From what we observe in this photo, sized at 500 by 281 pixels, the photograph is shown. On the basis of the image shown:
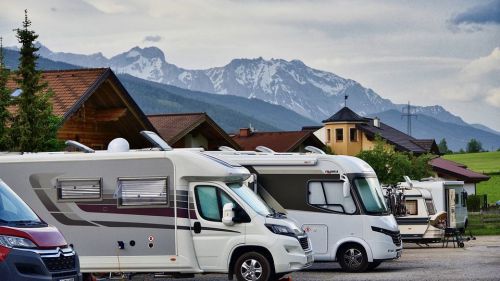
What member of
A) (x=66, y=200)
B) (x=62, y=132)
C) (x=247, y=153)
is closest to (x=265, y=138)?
(x=62, y=132)

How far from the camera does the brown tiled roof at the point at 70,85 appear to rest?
3451cm

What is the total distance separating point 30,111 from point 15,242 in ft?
53.1

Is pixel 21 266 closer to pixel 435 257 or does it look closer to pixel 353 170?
pixel 353 170

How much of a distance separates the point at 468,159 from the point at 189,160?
144755mm

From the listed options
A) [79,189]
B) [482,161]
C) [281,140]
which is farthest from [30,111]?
[482,161]

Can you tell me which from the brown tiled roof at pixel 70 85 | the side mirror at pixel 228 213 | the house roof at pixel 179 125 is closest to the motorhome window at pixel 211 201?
the side mirror at pixel 228 213

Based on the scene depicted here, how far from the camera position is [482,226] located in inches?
2255

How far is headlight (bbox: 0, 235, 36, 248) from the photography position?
13352mm

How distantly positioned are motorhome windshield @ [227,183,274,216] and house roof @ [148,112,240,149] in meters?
24.2

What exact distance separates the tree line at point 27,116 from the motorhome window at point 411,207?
577 inches

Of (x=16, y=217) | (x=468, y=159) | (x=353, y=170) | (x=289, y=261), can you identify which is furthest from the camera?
(x=468, y=159)

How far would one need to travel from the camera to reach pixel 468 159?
16100 cm

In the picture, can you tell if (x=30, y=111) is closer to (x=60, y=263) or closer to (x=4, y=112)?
(x=4, y=112)

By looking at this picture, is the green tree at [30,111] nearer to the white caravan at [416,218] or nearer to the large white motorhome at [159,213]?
the large white motorhome at [159,213]
